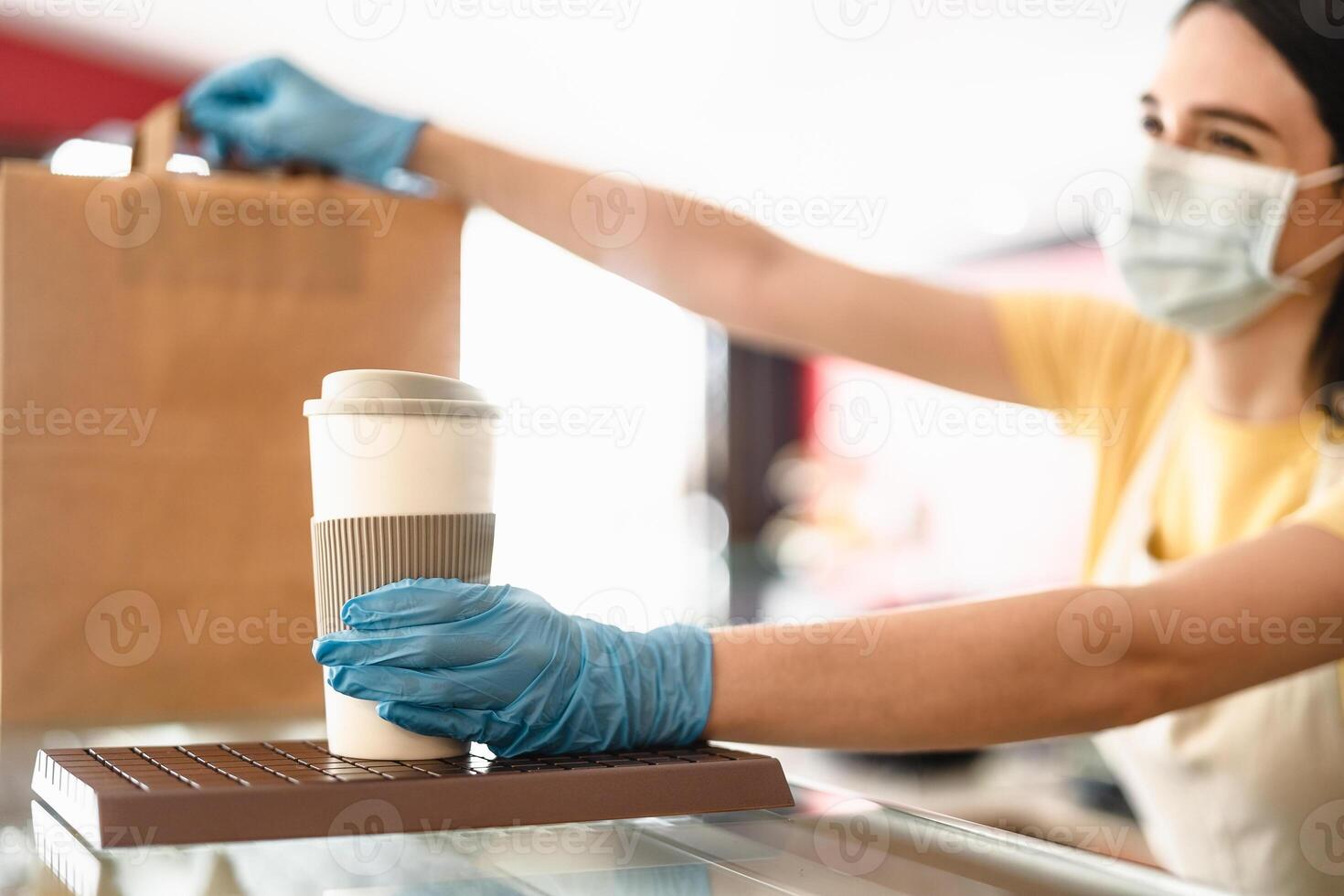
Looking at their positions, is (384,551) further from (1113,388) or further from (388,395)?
(1113,388)

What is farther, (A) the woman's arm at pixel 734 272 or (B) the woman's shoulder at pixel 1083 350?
(B) the woman's shoulder at pixel 1083 350

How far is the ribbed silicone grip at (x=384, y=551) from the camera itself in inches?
Answer: 24.1

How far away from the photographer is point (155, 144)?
100 cm

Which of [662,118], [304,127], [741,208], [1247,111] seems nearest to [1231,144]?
[1247,111]

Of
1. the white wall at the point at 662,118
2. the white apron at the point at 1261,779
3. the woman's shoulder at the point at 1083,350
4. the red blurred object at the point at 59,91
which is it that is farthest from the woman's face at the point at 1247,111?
the red blurred object at the point at 59,91

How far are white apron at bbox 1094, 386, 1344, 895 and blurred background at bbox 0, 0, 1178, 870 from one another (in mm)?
1867

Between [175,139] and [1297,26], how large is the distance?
1.20 meters

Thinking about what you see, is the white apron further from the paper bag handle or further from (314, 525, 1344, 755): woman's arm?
the paper bag handle

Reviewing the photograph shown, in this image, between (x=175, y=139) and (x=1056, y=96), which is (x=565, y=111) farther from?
(x=175, y=139)

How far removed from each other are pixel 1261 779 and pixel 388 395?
110 centimetres

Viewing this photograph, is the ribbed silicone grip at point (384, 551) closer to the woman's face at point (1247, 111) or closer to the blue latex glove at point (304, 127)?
the blue latex glove at point (304, 127)

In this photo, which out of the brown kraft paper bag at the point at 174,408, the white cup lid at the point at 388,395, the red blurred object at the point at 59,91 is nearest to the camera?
the white cup lid at the point at 388,395

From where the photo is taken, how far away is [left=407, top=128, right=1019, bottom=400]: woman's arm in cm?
116

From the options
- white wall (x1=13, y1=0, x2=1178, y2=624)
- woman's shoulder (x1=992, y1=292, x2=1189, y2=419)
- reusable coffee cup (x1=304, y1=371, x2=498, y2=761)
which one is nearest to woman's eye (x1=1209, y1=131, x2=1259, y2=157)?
woman's shoulder (x1=992, y1=292, x2=1189, y2=419)
